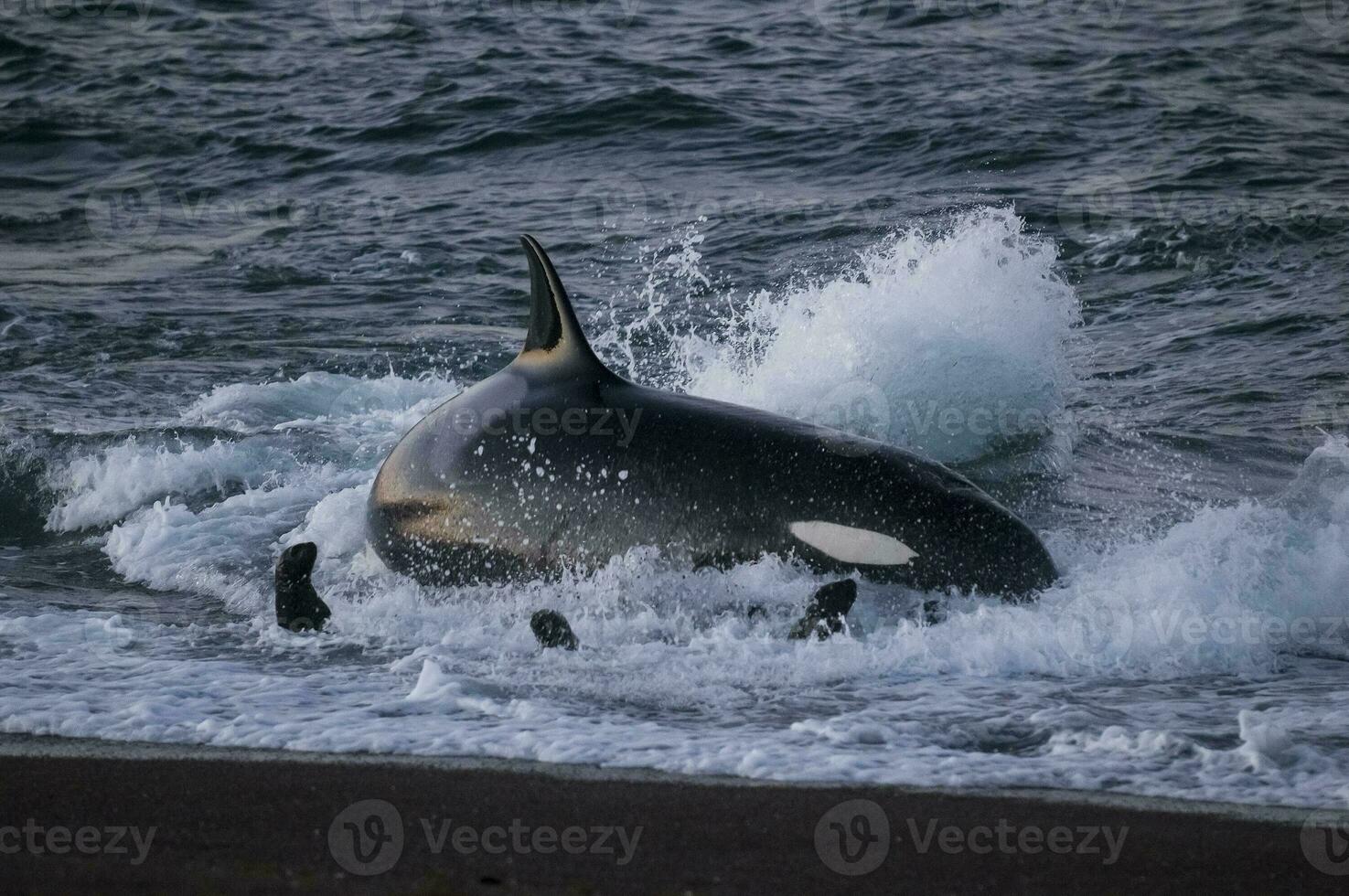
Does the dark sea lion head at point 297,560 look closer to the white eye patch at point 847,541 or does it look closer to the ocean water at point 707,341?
the ocean water at point 707,341

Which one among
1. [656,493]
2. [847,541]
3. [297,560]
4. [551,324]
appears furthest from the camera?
[551,324]

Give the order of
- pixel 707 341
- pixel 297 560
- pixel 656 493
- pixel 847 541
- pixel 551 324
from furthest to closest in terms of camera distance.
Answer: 1. pixel 707 341
2. pixel 551 324
3. pixel 297 560
4. pixel 656 493
5. pixel 847 541

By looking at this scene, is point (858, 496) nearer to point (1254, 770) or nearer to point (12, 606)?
point (1254, 770)

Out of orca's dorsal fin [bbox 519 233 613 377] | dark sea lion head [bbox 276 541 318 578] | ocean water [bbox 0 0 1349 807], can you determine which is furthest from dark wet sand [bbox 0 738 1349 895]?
orca's dorsal fin [bbox 519 233 613 377]

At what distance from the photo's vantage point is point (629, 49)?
2370 cm

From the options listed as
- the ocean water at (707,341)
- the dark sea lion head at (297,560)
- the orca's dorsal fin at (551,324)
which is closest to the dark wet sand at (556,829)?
the ocean water at (707,341)

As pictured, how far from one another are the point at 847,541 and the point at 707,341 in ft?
19.7

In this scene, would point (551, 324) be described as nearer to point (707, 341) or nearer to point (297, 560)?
point (297, 560)

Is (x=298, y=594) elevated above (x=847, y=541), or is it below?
below

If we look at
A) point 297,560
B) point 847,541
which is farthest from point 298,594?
point 847,541

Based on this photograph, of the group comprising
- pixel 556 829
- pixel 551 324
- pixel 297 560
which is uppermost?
pixel 551 324

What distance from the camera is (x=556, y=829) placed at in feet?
15.7

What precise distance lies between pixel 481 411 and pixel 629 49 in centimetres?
1696

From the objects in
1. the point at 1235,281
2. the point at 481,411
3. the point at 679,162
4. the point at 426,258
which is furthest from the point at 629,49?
the point at 481,411
